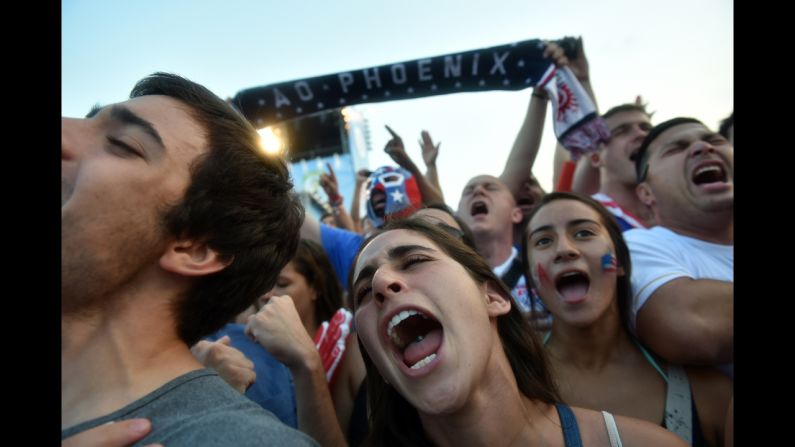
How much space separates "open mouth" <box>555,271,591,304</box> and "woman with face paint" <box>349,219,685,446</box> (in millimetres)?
421

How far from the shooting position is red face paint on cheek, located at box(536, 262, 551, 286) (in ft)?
8.22

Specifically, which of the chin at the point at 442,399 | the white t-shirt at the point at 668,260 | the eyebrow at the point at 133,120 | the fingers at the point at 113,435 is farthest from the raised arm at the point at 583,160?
the fingers at the point at 113,435

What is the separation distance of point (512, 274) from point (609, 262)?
1.21 meters

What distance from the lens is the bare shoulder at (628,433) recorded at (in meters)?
1.57

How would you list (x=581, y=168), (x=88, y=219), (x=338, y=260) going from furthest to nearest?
(x=581, y=168), (x=338, y=260), (x=88, y=219)

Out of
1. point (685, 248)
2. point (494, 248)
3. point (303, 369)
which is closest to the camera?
point (303, 369)

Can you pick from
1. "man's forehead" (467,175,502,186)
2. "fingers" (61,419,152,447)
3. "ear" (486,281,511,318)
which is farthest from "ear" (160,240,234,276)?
"man's forehead" (467,175,502,186)

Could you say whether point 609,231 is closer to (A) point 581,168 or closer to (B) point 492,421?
(B) point 492,421

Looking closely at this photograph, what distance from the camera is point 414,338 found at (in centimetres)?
199

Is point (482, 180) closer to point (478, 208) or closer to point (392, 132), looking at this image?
point (478, 208)

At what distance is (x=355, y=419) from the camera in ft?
8.00

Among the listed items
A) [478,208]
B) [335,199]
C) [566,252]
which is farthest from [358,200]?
[566,252]
